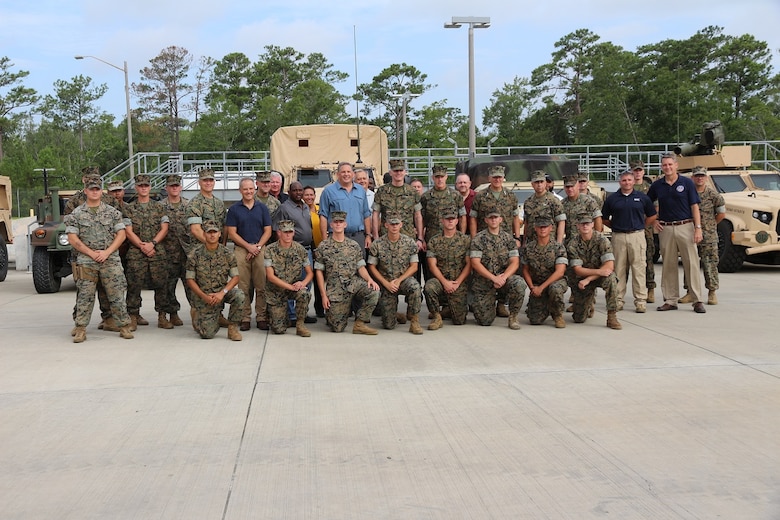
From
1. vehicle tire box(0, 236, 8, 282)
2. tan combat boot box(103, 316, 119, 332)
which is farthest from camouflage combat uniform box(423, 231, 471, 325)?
vehicle tire box(0, 236, 8, 282)

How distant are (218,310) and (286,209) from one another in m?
1.41

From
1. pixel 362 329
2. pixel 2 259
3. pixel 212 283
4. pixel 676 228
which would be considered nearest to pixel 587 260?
pixel 676 228

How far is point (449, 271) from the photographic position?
29.4ft

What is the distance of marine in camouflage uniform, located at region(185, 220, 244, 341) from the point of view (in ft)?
27.3

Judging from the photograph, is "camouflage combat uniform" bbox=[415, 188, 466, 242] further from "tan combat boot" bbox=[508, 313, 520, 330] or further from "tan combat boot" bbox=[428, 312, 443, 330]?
"tan combat boot" bbox=[508, 313, 520, 330]

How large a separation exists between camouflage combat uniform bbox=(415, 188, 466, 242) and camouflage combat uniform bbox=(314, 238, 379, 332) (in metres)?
1.09

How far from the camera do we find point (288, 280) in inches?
339

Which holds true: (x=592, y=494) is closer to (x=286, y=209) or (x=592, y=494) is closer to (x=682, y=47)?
(x=286, y=209)

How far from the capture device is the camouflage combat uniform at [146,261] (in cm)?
893

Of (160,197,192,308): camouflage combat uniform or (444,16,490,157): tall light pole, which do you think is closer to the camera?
(160,197,192,308): camouflage combat uniform

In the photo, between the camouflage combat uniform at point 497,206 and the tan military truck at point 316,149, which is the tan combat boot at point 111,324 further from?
the tan military truck at point 316,149

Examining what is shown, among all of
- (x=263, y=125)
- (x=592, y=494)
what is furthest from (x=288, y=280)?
(x=263, y=125)

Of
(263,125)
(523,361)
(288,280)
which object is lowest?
(523,361)

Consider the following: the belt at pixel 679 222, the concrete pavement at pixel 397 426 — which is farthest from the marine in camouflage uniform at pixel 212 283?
the belt at pixel 679 222
